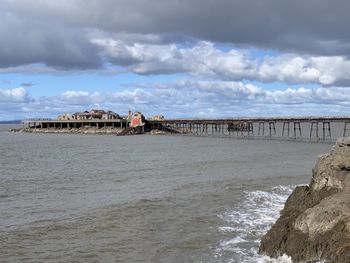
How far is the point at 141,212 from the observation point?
1006 inches

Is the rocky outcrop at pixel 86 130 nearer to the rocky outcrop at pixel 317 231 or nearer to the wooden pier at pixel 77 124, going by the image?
the wooden pier at pixel 77 124

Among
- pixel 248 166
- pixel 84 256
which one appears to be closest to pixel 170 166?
pixel 248 166

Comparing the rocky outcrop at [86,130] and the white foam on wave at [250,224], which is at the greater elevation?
the rocky outcrop at [86,130]

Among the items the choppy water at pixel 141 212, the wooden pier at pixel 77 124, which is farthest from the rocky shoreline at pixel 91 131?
the choppy water at pixel 141 212

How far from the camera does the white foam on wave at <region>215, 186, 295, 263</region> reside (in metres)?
17.5

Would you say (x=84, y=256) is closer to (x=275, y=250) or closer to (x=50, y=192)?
(x=275, y=250)

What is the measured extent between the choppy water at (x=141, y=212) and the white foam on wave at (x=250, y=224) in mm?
40

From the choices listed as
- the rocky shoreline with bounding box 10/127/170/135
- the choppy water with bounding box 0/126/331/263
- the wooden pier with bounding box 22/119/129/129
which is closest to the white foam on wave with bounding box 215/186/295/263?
the choppy water with bounding box 0/126/331/263

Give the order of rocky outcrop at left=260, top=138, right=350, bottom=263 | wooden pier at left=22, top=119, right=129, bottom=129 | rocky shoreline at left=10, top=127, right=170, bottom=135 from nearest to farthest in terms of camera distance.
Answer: rocky outcrop at left=260, top=138, right=350, bottom=263 → rocky shoreline at left=10, top=127, right=170, bottom=135 → wooden pier at left=22, top=119, right=129, bottom=129

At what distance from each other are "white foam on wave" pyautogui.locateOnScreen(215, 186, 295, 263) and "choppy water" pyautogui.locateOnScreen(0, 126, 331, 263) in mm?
40

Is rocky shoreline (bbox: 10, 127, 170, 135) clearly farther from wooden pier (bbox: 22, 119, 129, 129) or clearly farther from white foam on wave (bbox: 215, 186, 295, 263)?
white foam on wave (bbox: 215, 186, 295, 263)

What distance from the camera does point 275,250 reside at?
54.4 feet

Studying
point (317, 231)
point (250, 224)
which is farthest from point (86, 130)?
point (317, 231)

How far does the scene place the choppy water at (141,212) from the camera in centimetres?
1855
